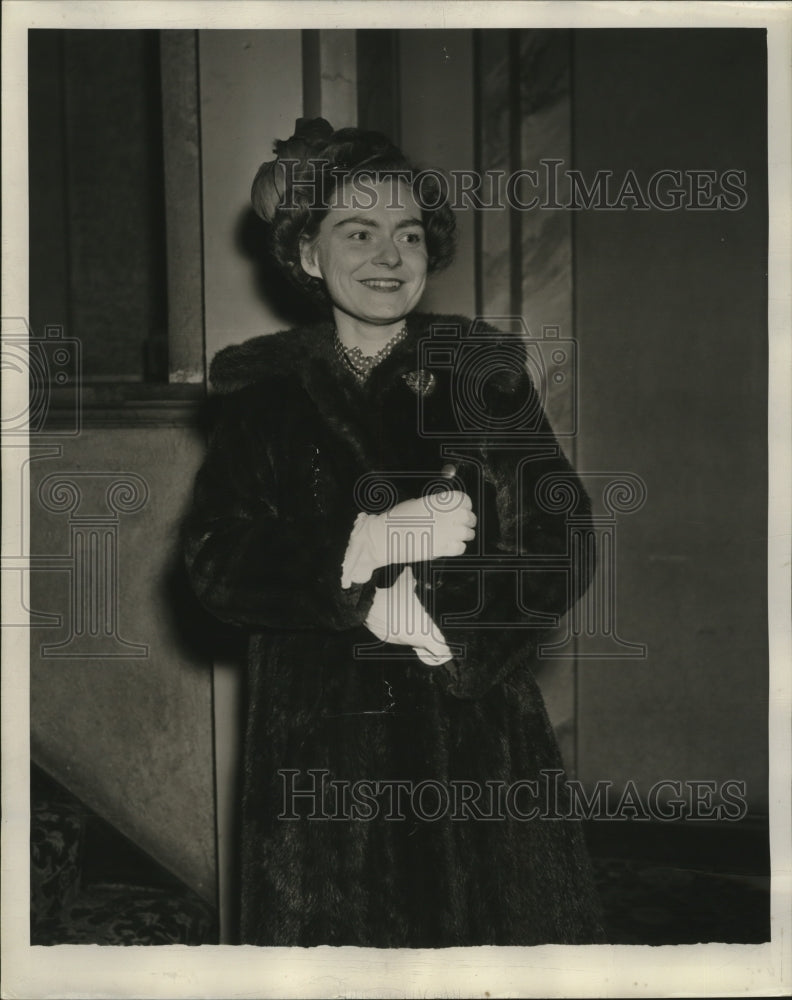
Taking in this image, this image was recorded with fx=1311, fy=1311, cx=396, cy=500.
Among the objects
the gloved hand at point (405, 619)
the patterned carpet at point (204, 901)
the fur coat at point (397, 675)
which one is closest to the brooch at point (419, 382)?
the fur coat at point (397, 675)

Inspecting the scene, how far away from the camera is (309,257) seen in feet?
7.64

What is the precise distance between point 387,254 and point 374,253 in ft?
0.07

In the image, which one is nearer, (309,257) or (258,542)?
(258,542)

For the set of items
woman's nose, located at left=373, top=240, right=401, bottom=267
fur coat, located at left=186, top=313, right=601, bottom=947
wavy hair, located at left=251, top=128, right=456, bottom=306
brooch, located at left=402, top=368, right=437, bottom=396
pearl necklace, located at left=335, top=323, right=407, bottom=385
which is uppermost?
wavy hair, located at left=251, top=128, right=456, bottom=306

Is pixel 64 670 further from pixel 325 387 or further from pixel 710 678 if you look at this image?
pixel 710 678

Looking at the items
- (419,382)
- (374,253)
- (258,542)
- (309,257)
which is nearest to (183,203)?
(309,257)

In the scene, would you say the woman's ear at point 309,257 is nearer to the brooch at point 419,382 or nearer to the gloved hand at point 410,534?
the brooch at point 419,382

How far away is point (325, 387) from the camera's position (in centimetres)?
227

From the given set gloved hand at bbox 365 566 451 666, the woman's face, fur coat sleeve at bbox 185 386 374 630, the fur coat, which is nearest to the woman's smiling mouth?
the woman's face

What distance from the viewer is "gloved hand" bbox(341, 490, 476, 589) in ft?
7.11

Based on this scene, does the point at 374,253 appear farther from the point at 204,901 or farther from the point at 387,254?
the point at 204,901

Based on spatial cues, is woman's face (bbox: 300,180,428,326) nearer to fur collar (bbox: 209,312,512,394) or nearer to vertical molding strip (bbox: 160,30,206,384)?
fur collar (bbox: 209,312,512,394)

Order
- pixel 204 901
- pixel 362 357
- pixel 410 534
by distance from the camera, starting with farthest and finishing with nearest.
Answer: pixel 204 901
pixel 362 357
pixel 410 534

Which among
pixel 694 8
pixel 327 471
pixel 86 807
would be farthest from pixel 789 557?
pixel 86 807
